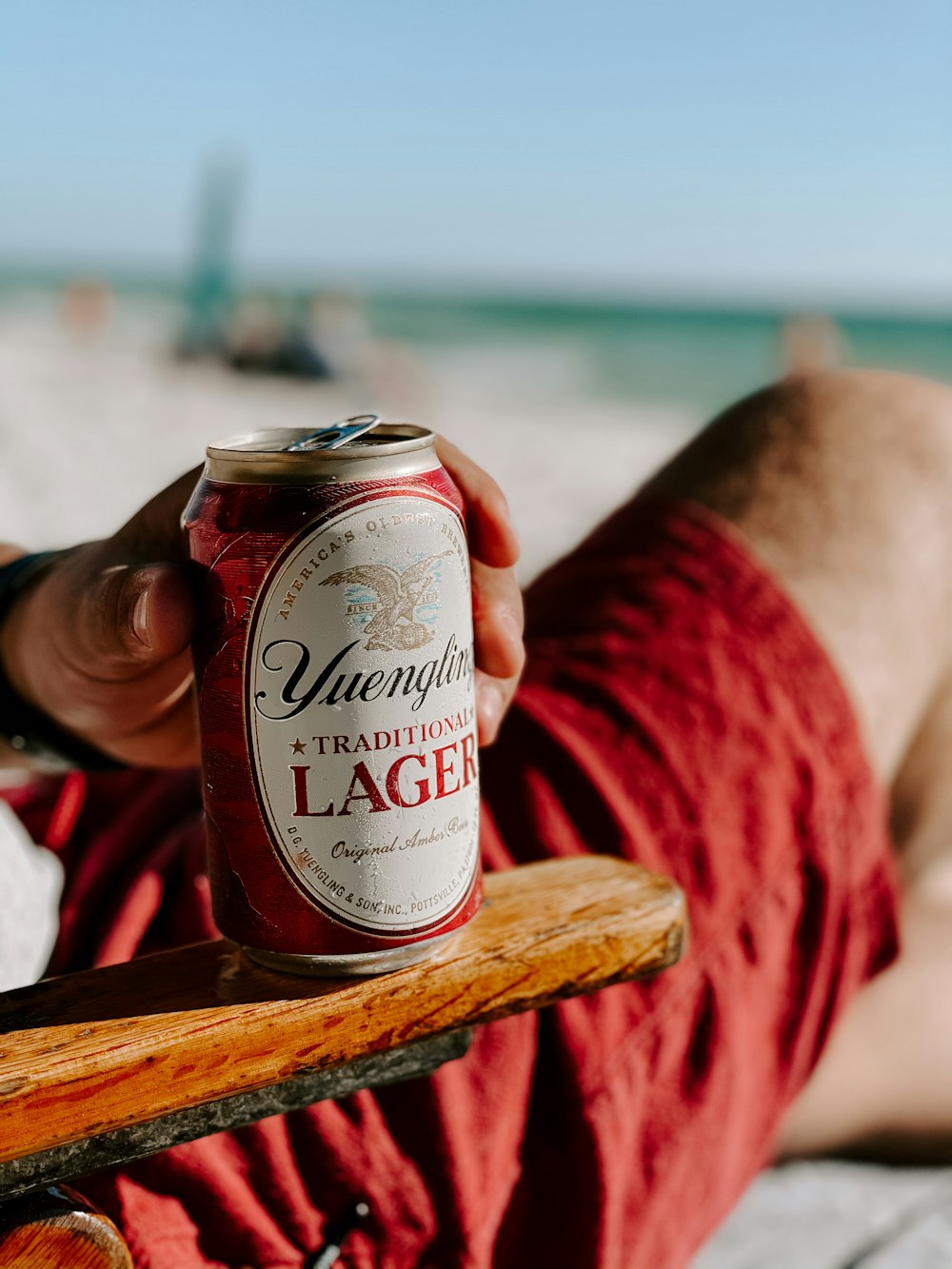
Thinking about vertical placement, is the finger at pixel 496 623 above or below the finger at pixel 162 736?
above

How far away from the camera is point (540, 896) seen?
3.24 ft

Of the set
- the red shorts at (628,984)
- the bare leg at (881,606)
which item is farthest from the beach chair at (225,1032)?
the bare leg at (881,606)

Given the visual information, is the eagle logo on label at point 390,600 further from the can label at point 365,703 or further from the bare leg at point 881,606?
the bare leg at point 881,606

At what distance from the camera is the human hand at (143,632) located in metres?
0.85

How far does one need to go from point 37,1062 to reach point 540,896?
405 millimetres

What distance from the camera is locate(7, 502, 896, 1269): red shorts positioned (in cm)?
97

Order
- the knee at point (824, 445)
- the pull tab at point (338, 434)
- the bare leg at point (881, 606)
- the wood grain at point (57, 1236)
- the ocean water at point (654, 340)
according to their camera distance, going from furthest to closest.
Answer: the ocean water at point (654, 340) < the knee at point (824, 445) < the bare leg at point (881, 606) < the pull tab at point (338, 434) < the wood grain at point (57, 1236)

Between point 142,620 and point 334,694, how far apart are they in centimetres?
16

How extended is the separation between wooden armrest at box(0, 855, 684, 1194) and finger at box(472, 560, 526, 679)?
0.19 meters

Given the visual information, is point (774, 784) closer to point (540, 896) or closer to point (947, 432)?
point (540, 896)

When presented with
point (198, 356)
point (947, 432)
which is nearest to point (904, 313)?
point (198, 356)

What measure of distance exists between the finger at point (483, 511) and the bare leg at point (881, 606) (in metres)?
0.58

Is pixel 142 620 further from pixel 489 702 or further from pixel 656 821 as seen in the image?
pixel 656 821

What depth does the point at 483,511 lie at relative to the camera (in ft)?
3.11
